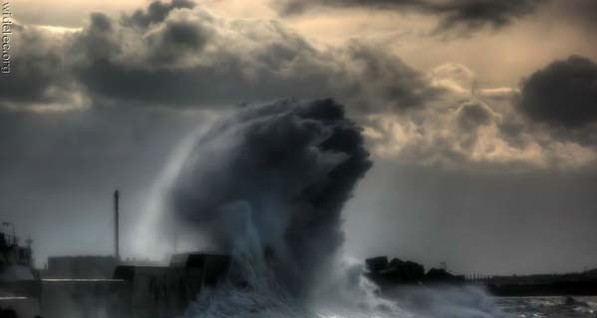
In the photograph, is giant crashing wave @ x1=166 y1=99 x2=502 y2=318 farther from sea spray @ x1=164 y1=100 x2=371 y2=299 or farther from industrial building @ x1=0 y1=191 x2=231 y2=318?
industrial building @ x1=0 y1=191 x2=231 y2=318

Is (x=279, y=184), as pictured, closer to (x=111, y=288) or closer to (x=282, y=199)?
(x=282, y=199)

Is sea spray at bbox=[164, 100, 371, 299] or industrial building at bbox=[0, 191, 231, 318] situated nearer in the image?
industrial building at bbox=[0, 191, 231, 318]

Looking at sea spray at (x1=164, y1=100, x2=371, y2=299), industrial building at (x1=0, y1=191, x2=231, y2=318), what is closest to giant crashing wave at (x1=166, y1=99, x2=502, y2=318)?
sea spray at (x1=164, y1=100, x2=371, y2=299)

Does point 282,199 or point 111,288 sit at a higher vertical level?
point 282,199

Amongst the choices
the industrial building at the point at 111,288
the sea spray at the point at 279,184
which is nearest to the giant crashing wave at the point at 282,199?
the sea spray at the point at 279,184

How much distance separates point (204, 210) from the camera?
40375 mm

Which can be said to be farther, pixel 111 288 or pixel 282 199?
pixel 282 199

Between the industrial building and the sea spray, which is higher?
the sea spray

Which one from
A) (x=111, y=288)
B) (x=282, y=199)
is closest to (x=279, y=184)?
(x=282, y=199)

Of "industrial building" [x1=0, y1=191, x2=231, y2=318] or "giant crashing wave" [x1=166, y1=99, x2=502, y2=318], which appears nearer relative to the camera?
"industrial building" [x1=0, y1=191, x2=231, y2=318]

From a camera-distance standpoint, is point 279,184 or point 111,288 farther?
point 279,184

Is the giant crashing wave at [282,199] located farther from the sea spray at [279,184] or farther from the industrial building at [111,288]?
the industrial building at [111,288]

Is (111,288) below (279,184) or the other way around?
below

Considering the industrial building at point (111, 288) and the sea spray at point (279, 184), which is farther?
the sea spray at point (279, 184)
